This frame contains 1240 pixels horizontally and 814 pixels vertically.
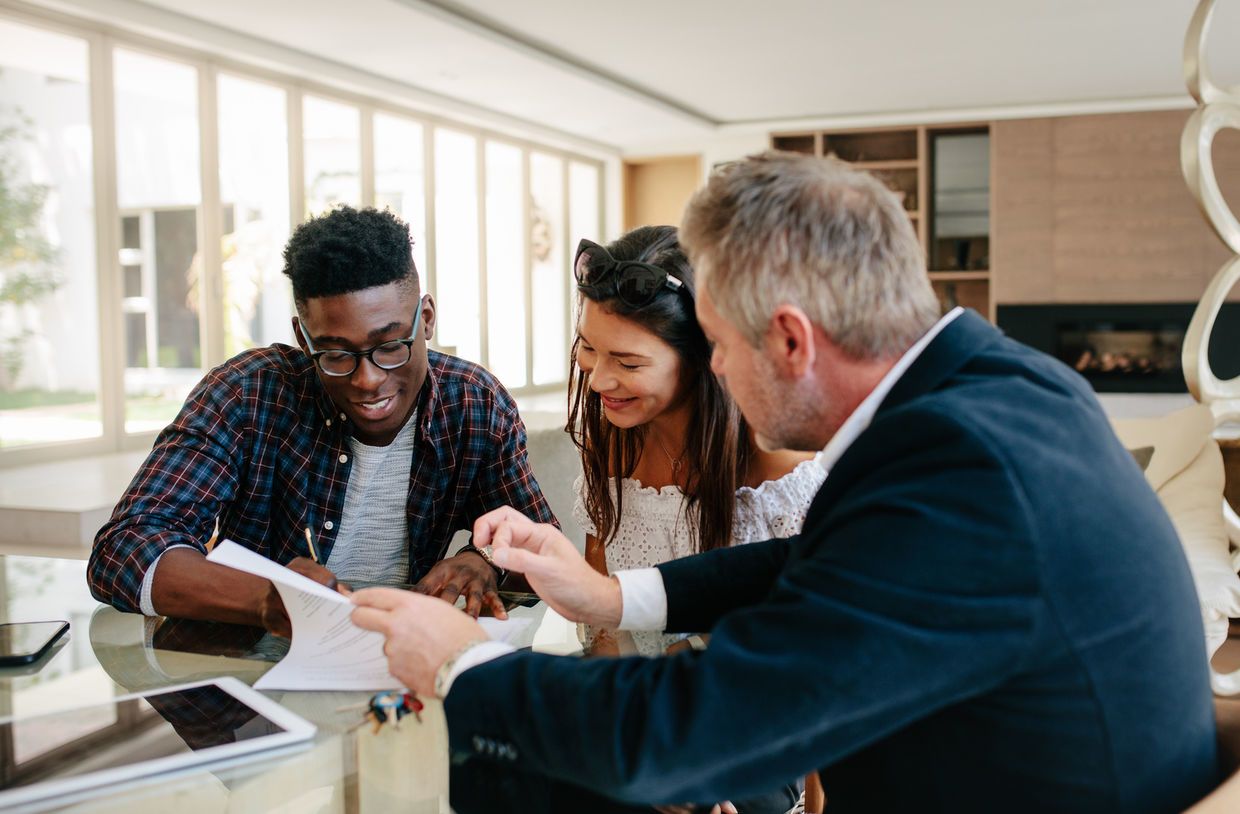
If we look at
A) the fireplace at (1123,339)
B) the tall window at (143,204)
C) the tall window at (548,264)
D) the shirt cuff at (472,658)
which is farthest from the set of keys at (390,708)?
the tall window at (548,264)

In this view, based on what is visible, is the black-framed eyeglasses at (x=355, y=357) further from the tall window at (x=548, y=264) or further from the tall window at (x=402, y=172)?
the tall window at (x=548, y=264)

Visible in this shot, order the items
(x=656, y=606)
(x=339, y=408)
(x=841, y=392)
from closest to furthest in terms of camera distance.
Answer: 1. (x=841, y=392)
2. (x=656, y=606)
3. (x=339, y=408)

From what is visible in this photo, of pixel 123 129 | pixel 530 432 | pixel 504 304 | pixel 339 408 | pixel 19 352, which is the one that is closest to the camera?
pixel 339 408

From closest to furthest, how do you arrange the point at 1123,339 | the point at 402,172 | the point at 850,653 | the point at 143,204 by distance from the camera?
1. the point at 850,653
2. the point at 143,204
3. the point at 402,172
4. the point at 1123,339

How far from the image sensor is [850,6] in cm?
589

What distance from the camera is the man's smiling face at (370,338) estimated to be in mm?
1809

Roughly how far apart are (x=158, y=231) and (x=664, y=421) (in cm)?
436

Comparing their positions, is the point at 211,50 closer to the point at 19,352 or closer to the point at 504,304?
the point at 19,352

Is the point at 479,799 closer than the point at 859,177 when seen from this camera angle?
No

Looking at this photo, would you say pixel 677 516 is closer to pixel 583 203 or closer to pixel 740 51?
pixel 740 51

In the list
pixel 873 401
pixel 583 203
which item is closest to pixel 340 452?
pixel 873 401

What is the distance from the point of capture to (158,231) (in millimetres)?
5480

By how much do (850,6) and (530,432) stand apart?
395cm

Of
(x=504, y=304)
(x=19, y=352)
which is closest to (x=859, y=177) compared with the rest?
(x=19, y=352)
